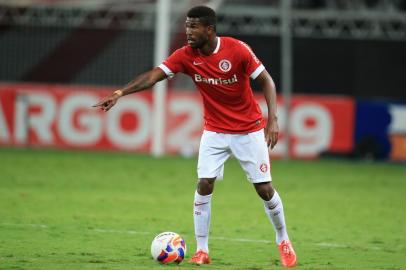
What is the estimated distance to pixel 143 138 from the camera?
23.4 metres

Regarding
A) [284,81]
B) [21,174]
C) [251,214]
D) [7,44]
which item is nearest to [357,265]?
[251,214]

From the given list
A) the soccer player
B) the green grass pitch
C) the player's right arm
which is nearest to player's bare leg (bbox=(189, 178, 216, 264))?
the soccer player

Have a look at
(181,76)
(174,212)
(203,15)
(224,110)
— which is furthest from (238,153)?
(181,76)

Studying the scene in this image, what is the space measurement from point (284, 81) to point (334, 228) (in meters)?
11.0

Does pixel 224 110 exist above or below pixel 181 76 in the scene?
above

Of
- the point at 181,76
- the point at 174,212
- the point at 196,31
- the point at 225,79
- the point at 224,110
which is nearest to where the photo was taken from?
the point at 196,31

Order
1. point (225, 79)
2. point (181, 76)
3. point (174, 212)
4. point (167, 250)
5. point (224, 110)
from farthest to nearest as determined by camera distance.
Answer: point (181, 76), point (174, 212), point (224, 110), point (225, 79), point (167, 250)

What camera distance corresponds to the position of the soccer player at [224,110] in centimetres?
924

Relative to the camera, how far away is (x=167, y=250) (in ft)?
29.5

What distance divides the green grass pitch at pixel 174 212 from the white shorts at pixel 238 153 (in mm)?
870

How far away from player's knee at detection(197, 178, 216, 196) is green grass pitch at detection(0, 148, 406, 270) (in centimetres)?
70

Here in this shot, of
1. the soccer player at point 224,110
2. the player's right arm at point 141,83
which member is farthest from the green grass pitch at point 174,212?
the player's right arm at point 141,83

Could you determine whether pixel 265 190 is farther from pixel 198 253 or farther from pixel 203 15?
pixel 203 15

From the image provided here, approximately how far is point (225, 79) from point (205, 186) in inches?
41.3
